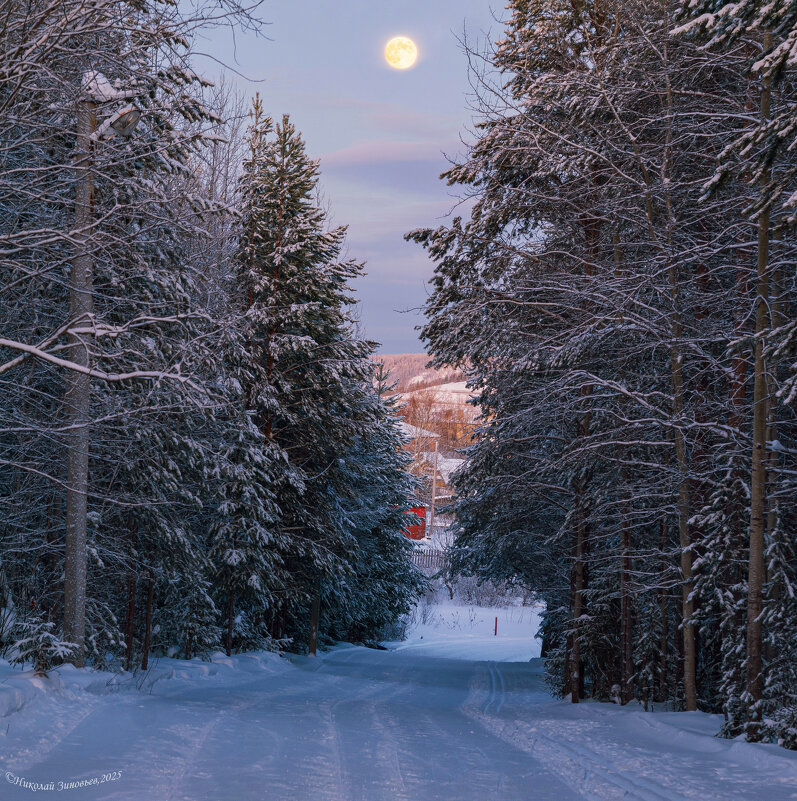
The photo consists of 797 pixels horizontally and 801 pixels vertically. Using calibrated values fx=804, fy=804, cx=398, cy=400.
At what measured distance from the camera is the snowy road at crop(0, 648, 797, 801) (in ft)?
21.1

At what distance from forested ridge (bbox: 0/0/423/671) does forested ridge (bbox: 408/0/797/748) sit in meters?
4.83

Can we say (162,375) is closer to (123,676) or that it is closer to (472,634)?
(123,676)

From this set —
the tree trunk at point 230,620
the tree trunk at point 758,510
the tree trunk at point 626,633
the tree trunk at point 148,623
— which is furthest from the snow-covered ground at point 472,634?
the tree trunk at point 758,510

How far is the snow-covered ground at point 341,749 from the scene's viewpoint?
6.42m

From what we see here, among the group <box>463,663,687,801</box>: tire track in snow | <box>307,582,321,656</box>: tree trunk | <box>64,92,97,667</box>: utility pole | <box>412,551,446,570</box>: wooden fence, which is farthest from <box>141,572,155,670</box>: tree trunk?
<box>412,551,446,570</box>: wooden fence

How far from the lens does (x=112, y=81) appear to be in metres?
8.30

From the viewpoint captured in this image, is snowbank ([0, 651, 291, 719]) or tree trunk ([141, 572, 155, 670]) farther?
tree trunk ([141, 572, 155, 670])

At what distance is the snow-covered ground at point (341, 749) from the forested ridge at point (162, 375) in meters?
1.77

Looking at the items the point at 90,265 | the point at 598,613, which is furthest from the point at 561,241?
the point at 90,265

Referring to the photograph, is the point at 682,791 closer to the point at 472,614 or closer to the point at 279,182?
the point at 279,182

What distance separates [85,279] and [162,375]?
4.43 metres

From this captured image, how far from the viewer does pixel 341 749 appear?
27.2 feet

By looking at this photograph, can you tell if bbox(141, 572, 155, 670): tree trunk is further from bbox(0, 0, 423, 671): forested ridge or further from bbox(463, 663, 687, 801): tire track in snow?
bbox(463, 663, 687, 801): tire track in snow

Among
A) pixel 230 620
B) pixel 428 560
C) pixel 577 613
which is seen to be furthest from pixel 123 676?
pixel 428 560
